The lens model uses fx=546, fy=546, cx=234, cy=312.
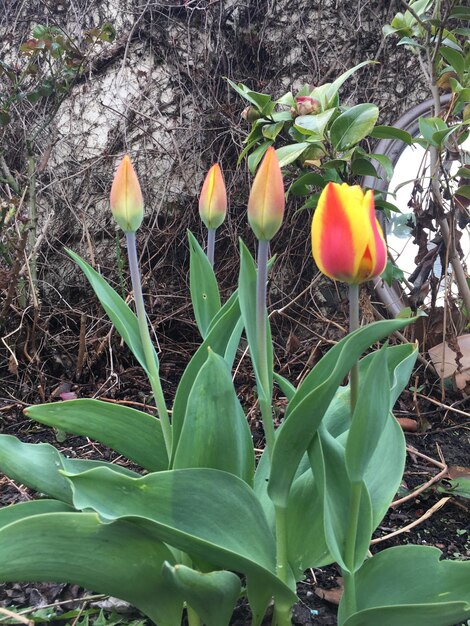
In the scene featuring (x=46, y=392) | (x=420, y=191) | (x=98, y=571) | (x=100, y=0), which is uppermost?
(x=100, y=0)

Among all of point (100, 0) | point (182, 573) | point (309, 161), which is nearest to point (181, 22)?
point (100, 0)

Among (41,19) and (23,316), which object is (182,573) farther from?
(41,19)

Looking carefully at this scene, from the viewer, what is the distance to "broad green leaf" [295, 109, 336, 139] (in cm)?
122

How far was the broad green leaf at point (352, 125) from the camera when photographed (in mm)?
1210

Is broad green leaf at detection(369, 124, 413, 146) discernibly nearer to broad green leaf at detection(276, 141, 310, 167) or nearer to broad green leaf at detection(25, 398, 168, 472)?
broad green leaf at detection(276, 141, 310, 167)

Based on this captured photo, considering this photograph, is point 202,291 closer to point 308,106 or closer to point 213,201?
point 213,201

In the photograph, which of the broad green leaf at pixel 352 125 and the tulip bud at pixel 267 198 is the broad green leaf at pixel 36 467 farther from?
the broad green leaf at pixel 352 125

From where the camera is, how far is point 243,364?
1996mm

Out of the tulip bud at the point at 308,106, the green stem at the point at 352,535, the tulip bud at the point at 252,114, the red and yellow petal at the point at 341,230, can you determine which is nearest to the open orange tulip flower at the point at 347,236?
the red and yellow petal at the point at 341,230

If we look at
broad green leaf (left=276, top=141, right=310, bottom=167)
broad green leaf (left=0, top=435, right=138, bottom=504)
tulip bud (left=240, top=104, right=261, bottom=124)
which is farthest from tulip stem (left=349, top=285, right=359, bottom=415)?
tulip bud (left=240, top=104, right=261, bottom=124)

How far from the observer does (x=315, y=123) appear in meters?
1.23

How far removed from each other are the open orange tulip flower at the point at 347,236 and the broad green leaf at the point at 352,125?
27.7 inches

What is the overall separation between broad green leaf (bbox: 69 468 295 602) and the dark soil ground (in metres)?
0.32

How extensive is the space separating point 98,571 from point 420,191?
4.56 ft
